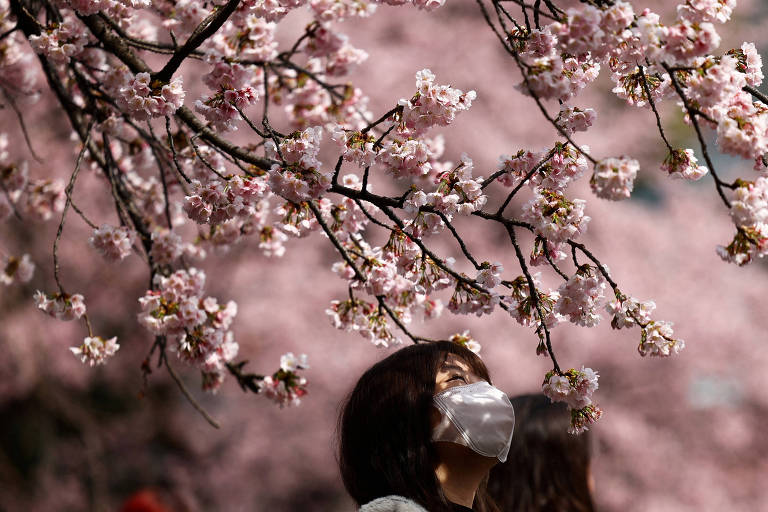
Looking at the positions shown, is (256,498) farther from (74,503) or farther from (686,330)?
(686,330)

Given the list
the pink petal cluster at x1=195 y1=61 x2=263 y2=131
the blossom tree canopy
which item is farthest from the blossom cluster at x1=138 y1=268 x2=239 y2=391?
the pink petal cluster at x1=195 y1=61 x2=263 y2=131

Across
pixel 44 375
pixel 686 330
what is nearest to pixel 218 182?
pixel 44 375

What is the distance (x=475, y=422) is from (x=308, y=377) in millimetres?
5733

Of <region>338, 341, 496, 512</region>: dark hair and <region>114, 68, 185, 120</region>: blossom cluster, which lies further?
<region>114, 68, 185, 120</region>: blossom cluster

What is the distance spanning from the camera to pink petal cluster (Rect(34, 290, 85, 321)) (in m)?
2.42

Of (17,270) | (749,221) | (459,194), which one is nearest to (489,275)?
(459,194)

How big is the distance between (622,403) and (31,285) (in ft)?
18.7

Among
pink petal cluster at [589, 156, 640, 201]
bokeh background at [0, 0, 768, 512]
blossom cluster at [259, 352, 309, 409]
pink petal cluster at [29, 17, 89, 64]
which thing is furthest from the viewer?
bokeh background at [0, 0, 768, 512]

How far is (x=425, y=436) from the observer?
6.07 feet

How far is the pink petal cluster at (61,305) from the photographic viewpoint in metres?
2.42

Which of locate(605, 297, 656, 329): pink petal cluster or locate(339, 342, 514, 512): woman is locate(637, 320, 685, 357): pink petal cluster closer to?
locate(605, 297, 656, 329): pink petal cluster

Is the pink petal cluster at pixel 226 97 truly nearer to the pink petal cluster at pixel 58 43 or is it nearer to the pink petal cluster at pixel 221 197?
the pink petal cluster at pixel 221 197

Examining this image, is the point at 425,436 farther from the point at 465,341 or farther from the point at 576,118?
the point at 576,118

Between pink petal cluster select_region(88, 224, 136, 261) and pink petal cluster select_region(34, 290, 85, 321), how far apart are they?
167 mm
